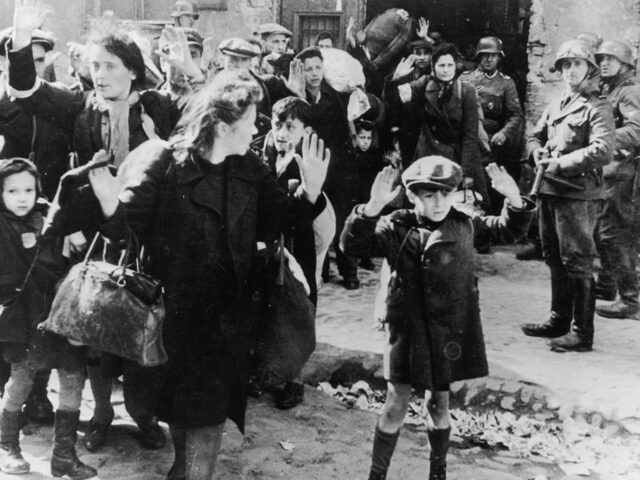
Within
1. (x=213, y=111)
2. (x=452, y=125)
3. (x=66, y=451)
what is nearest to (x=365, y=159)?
(x=452, y=125)

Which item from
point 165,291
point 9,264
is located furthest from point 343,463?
point 9,264

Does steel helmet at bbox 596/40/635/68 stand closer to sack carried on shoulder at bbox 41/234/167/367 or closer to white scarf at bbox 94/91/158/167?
white scarf at bbox 94/91/158/167

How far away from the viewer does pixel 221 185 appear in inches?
121

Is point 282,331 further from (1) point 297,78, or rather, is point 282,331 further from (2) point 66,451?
(1) point 297,78

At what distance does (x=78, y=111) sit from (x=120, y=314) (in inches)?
61.8

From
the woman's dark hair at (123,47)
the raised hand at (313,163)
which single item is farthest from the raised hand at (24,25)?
the raised hand at (313,163)

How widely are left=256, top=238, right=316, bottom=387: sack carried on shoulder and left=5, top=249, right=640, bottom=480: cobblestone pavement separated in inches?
45.0

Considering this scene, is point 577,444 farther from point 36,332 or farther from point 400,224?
point 36,332

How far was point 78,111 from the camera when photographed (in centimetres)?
407

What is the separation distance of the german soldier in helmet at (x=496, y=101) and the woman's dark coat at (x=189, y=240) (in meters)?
5.76

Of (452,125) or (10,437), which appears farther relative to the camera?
(452,125)

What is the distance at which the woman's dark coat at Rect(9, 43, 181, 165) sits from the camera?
12.8 feet

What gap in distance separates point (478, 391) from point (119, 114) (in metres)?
2.97

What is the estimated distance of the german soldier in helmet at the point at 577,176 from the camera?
541 cm
